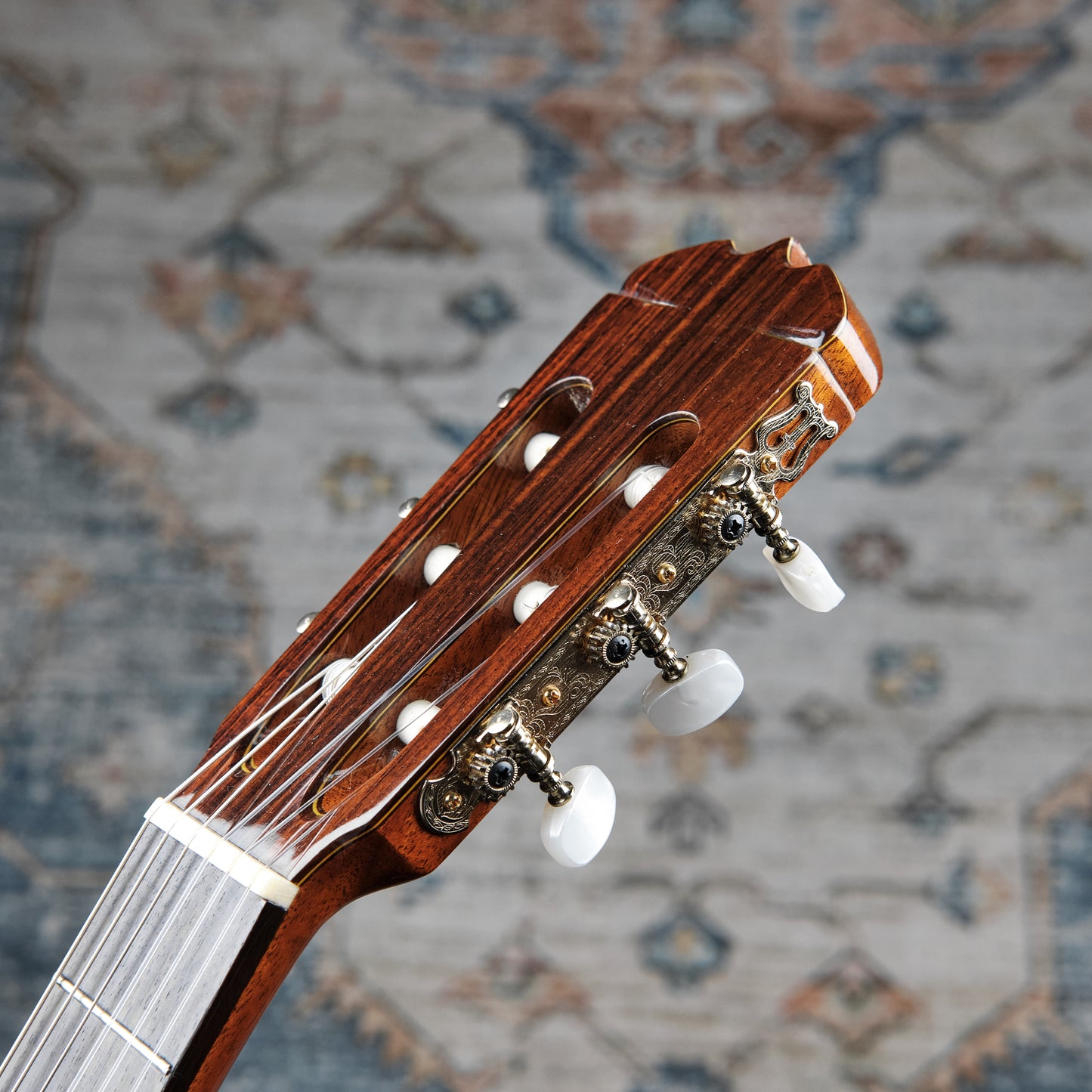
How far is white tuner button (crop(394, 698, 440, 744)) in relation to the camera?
0.45m

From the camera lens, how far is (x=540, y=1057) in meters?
1.55

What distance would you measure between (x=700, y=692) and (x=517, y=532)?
3.8 inches

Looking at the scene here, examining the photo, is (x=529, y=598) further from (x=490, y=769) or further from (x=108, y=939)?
(x=108, y=939)

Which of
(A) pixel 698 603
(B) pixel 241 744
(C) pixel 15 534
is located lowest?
(A) pixel 698 603

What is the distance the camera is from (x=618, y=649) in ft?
1.44

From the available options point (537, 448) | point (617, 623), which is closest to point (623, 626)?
point (617, 623)

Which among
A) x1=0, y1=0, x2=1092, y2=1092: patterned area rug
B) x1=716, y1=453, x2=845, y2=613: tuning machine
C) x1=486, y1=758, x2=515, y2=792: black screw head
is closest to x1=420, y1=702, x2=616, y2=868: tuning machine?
x1=486, y1=758, x2=515, y2=792: black screw head

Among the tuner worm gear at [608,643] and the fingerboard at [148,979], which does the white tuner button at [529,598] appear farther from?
the fingerboard at [148,979]

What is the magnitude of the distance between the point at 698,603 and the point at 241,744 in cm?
121

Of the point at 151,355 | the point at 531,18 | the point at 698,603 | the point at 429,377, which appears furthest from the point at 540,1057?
the point at 531,18

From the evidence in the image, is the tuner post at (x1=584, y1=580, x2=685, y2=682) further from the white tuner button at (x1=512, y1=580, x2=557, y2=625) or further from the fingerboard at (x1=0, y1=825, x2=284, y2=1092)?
the fingerboard at (x1=0, y1=825, x2=284, y2=1092)

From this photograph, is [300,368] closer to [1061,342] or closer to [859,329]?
[1061,342]

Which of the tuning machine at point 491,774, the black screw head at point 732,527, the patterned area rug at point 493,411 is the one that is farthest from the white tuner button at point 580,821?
the patterned area rug at point 493,411

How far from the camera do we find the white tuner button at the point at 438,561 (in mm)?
503
